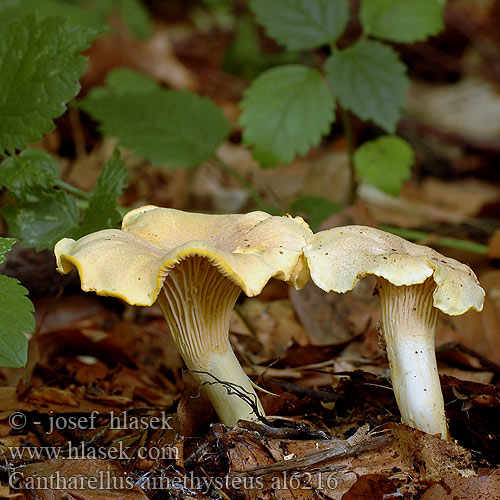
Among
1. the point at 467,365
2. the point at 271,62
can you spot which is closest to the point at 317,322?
the point at 467,365

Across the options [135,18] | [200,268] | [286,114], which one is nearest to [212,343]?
[200,268]

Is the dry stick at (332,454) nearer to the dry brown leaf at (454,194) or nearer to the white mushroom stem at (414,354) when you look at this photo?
the white mushroom stem at (414,354)

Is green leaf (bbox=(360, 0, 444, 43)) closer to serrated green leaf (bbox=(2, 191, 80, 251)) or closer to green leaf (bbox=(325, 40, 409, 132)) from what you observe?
green leaf (bbox=(325, 40, 409, 132))

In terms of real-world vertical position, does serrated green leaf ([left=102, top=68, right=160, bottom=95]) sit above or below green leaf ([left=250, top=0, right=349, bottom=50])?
below

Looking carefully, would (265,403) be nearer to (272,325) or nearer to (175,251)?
(175,251)

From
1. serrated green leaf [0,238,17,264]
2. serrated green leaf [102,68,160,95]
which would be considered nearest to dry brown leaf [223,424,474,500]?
serrated green leaf [0,238,17,264]

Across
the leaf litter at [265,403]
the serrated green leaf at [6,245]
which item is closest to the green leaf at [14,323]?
the serrated green leaf at [6,245]
